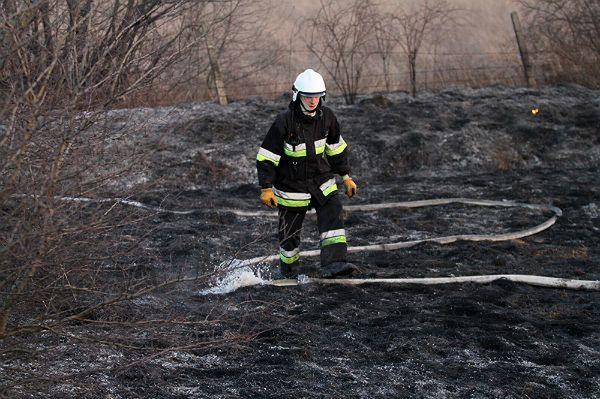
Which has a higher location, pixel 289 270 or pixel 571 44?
pixel 571 44

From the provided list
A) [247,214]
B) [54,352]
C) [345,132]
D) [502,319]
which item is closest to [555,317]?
[502,319]

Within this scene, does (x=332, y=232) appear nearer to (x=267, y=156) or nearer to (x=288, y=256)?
(x=288, y=256)

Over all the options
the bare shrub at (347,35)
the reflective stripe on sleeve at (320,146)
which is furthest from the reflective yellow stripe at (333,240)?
the bare shrub at (347,35)

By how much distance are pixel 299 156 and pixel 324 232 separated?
596 millimetres

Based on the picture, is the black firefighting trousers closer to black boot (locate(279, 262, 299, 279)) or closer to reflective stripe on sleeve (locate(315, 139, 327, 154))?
black boot (locate(279, 262, 299, 279))

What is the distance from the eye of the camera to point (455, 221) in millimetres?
10289

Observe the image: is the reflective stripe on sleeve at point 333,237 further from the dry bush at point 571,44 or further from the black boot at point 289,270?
the dry bush at point 571,44

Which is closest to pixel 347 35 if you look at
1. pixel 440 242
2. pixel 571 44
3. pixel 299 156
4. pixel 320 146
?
pixel 571 44

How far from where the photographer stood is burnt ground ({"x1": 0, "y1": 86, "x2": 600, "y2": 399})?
A: 555 cm

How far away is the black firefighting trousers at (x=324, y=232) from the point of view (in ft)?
25.4

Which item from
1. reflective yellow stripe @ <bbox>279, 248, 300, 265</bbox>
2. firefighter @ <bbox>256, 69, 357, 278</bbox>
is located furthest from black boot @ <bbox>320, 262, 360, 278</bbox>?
reflective yellow stripe @ <bbox>279, 248, 300, 265</bbox>

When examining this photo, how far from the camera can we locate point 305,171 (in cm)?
778

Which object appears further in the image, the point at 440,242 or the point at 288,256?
the point at 440,242

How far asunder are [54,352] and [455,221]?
5.39 m
